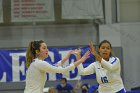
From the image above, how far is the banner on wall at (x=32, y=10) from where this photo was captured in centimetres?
1372

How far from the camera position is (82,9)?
1362 cm

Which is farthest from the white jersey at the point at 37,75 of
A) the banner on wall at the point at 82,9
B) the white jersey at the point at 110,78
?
the banner on wall at the point at 82,9

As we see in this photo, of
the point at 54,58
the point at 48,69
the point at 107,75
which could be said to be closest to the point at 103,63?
the point at 107,75

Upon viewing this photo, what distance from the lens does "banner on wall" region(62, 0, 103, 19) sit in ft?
44.7

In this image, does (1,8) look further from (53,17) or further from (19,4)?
(53,17)

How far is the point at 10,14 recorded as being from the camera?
14.0m

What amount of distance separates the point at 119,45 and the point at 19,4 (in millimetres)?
4062

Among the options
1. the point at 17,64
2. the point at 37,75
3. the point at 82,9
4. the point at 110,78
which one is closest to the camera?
the point at 37,75

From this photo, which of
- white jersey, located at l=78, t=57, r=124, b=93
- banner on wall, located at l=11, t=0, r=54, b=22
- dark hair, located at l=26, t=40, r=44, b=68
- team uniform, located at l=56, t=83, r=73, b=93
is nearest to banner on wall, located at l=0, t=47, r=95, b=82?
team uniform, located at l=56, t=83, r=73, b=93

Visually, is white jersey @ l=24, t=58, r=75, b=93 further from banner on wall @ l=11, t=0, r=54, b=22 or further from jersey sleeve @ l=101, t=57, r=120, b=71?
banner on wall @ l=11, t=0, r=54, b=22

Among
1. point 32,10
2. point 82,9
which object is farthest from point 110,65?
point 32,10

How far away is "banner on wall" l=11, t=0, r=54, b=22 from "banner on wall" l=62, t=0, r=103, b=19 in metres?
0.56

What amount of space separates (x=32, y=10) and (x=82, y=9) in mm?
1875

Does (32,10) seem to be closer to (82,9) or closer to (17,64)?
(82,9)
